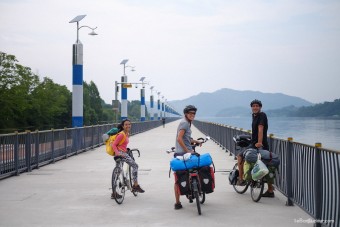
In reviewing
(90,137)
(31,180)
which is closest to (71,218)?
(31,180)

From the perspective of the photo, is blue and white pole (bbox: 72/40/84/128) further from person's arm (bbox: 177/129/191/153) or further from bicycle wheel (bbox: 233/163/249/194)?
person's arm (bbox: 177/129/191/153)

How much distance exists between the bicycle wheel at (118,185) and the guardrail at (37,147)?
14.9 feet

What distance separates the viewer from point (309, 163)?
7027 mm

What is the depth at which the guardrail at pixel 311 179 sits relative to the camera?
5.95 m

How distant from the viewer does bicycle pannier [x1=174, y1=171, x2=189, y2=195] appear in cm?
766

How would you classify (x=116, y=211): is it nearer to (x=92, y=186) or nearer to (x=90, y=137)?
(x=92, y=186)

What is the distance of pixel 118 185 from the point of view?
341 inches

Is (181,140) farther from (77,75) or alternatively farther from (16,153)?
(77,75)

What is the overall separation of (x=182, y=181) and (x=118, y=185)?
5.02 feet

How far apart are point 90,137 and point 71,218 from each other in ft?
53.9

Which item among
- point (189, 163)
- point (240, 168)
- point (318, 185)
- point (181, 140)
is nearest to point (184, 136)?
point (181, 140)

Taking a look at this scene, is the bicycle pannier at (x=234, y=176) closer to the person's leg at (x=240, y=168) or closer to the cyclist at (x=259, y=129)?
the person's leg at (x=240, y=168)

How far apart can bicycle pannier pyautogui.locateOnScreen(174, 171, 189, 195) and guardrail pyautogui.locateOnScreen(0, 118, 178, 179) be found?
5.98 metres

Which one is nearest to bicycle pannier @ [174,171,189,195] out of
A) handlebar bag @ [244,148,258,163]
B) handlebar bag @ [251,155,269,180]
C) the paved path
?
the paved path
